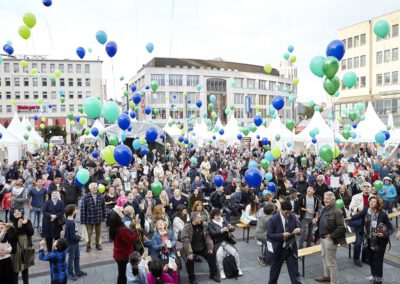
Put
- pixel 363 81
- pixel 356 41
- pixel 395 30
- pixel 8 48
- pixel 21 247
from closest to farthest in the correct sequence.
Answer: pixel 21 247 < pixel 8 48 < pixel 395 30 < pixel 363 81 < pixel 356 41

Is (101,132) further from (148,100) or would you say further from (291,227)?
(148,100)

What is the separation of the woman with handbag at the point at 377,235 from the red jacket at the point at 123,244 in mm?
3911

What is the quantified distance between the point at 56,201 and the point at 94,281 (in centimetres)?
192

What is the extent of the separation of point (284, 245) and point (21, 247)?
164 inches

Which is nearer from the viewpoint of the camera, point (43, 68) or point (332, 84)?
point (332, 84)

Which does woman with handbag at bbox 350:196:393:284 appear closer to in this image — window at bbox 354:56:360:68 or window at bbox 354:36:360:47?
window at bbox 354:56:360:68

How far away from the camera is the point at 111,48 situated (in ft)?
27.7

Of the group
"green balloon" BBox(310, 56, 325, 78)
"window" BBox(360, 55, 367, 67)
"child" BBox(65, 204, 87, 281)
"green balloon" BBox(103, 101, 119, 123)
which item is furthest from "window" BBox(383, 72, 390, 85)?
"child" BBox(65, 204, 87, 281)

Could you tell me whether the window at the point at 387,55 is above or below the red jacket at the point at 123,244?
above

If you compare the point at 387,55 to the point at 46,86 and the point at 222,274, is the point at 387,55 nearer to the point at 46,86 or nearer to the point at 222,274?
the point at 222,274

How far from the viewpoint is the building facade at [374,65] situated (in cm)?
3669

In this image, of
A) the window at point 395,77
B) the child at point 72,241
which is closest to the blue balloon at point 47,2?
the child at point 72,241

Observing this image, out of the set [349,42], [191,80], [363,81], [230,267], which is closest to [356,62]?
[363,81]

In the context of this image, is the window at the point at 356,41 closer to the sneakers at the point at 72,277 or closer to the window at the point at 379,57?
the window at the point at 379,57
